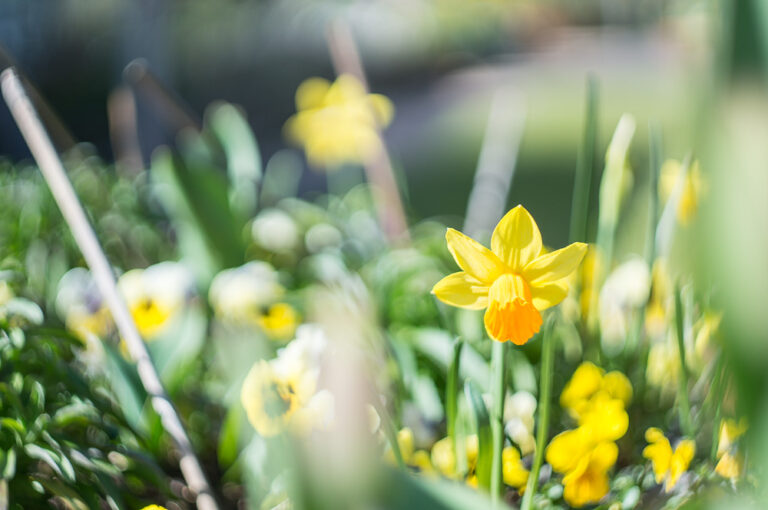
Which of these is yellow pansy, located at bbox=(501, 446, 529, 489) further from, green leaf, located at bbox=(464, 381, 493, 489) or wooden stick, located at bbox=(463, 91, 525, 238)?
wooden stick, located at bbox=(463, 91, 525, 238)

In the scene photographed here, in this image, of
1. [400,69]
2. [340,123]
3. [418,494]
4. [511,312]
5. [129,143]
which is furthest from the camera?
[400,69]

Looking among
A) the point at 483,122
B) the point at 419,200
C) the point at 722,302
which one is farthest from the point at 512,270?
the point at 483,122

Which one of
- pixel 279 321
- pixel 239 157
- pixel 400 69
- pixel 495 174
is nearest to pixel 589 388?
pixel 279 321

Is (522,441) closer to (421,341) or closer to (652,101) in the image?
(421,341)

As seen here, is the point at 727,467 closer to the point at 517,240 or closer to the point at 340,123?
the point at 517,240

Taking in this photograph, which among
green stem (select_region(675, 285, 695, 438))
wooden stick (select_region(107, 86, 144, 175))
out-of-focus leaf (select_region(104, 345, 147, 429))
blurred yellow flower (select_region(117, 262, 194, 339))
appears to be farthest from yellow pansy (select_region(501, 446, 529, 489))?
wooden stick (select_region(107, 86, 144, 175))

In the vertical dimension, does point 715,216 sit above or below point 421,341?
above
